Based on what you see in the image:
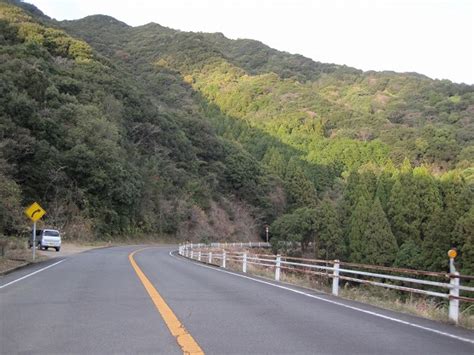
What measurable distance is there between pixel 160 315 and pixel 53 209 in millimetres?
50240

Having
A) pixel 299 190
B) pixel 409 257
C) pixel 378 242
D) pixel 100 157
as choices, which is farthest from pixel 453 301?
pixel 299 190

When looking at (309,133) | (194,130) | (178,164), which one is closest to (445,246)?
(178,164)

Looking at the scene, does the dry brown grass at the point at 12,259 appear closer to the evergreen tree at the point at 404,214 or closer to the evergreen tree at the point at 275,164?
the evergreen tree at the point at 404,214

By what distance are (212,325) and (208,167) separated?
89.0 metres

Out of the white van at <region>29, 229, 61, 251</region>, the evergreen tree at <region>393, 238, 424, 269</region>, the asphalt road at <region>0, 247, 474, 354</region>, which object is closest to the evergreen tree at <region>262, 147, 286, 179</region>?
the evergreen tree at <region>393, 238, 424, 269</region>

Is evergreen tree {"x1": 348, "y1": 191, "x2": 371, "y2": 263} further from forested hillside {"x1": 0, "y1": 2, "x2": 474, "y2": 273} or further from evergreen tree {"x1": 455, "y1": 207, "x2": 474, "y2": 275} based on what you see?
evergreen tree {"x1": 455, "y1": 207, "x2": 474, "y2": 275}

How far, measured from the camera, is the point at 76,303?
1089cm

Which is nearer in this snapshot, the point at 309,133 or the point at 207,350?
the point at 207,350

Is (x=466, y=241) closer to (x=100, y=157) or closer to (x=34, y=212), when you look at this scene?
(x=34, y=212)

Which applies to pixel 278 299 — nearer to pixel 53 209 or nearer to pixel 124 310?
pixel 124 310

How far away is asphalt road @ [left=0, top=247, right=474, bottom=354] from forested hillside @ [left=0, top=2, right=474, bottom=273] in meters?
24.5

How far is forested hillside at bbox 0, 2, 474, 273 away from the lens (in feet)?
174

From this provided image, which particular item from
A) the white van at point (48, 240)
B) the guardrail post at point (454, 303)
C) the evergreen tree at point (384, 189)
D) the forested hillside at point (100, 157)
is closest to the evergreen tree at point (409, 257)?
the evergreen tree at point (384, 189)

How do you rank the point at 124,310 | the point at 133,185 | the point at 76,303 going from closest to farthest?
the point at 124,310
the point at 76,303
the point at 133,185
